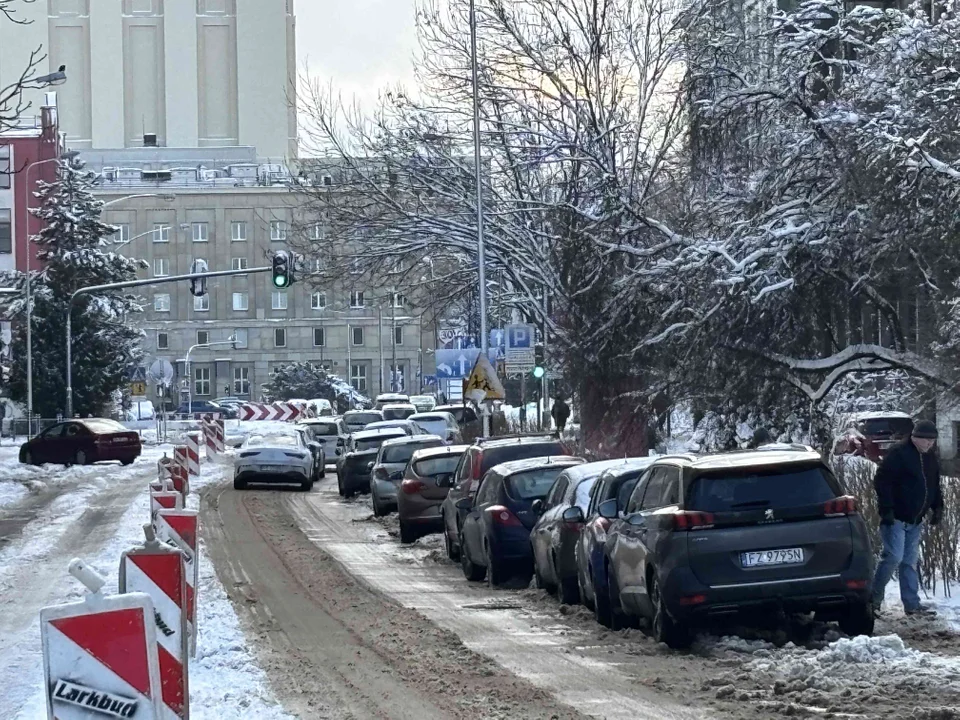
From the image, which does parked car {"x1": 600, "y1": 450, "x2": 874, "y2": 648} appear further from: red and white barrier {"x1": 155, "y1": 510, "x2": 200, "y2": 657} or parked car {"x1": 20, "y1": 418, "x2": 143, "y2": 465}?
parked car {"x1": 20, "y1": 418, "x2": 143, "y2": 465}

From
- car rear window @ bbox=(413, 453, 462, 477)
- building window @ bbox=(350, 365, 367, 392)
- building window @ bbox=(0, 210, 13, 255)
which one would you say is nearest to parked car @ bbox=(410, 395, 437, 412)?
building window @ bbox=(0, 210, 13, 255)

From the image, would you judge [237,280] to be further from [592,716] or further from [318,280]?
[592,716]

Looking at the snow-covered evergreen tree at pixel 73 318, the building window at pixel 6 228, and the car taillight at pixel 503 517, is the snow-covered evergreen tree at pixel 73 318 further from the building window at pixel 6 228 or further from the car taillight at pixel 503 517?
the car taillight at pixel 503 517

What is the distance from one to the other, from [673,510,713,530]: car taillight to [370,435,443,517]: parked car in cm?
1650

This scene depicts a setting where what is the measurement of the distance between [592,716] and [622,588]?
4.13m

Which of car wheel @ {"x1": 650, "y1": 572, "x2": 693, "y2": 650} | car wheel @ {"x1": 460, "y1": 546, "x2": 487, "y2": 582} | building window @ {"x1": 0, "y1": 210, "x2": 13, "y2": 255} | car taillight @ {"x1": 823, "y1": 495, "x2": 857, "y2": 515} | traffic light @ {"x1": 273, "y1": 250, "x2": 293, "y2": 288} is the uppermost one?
building window @ {"x1": 0, "y1": 210, "x2": 13, "y2": 255}

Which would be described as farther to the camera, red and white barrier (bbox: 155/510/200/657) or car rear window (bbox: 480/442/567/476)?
car rear window (bbox: 480/442/567/476)

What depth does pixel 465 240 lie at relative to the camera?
42.7 m

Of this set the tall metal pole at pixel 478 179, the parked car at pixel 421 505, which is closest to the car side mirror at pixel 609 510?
the parked car at pixel 421 505

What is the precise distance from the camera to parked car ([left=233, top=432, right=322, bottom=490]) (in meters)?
37.8

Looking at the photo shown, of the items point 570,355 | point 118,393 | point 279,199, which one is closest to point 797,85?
point 570,355

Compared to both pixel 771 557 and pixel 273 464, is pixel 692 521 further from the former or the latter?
pixel 273 464

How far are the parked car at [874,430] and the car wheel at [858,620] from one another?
16.0 metres

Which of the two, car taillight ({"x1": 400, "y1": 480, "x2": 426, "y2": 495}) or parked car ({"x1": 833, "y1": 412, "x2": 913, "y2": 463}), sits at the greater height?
parked car ({"x1": 833, "y1": 412, "x2": 913, "y2": 463})
